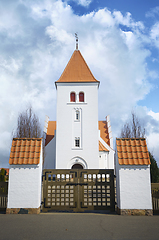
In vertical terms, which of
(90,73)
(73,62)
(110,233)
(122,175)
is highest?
(73,62)

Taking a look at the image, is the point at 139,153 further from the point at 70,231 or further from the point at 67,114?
the point at 67,114

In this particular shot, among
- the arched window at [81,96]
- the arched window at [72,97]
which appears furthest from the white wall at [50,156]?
the arched window at [81,96]

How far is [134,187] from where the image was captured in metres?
8.05

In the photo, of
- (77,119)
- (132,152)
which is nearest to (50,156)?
(77,119)

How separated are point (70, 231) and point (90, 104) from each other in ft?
76.1

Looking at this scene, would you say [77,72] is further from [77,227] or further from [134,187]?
[77,227]

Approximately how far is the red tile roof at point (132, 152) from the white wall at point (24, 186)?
3.35 m

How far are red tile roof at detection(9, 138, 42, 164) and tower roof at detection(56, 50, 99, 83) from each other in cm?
2034

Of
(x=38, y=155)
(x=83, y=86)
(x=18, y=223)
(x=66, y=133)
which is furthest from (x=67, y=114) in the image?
(x=18, y=223)

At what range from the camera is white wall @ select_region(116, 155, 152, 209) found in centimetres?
793

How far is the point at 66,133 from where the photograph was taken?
2734 cm

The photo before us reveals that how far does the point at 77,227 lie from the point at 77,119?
2211 cm

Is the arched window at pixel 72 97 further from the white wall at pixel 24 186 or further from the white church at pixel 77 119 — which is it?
the white wall at pixel 24 186

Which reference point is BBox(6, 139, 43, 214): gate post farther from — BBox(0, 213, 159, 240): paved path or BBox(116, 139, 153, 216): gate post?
BBox(116, 139, 153, 216): gate post
